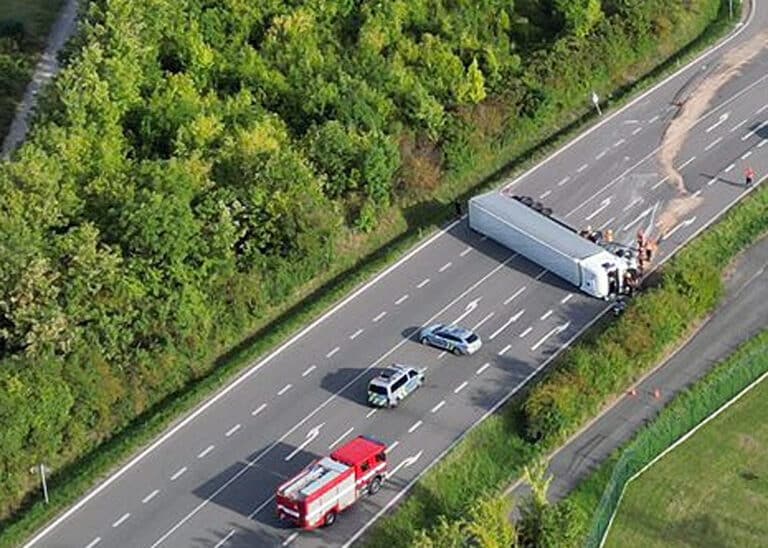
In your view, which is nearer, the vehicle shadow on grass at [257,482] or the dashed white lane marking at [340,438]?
the vehicle shadow on grass at [257,482]

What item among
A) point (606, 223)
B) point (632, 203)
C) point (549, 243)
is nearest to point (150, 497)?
point (549, 243)

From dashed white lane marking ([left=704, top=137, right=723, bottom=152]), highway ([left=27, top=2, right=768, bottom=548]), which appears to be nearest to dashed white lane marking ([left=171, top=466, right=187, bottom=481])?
highway ([left=27, top=2, right=768, bottom=548])

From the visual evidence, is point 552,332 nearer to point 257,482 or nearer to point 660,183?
point 660,183

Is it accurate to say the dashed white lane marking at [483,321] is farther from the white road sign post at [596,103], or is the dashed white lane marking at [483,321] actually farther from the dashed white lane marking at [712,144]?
the white road sign post at [596,103]

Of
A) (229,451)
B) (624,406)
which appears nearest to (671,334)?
(624,406)

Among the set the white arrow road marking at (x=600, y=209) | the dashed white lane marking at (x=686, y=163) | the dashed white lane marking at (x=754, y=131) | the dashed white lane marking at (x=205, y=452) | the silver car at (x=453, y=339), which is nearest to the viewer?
the dashed white lane marking at (x=205, y=452)

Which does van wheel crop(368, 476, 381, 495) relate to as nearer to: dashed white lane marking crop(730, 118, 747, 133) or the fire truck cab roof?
the fire truck cab roof

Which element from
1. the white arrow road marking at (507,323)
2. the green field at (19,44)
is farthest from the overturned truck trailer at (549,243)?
the green field at (19,44)
